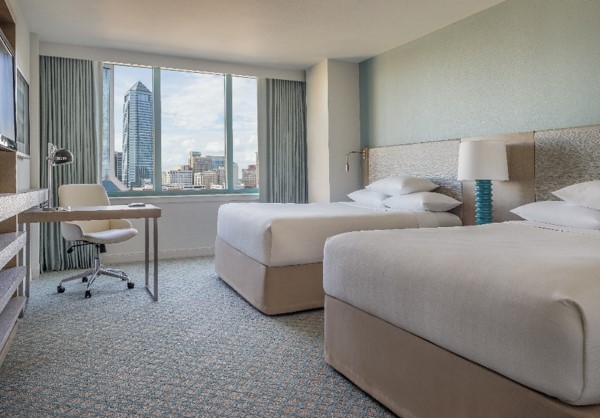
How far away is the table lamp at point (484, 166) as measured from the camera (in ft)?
10.6

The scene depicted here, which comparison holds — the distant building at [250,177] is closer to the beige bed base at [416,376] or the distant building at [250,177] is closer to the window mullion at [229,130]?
the window mullion at [229,130]

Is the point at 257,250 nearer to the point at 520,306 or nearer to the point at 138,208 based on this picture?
the point at 138,208

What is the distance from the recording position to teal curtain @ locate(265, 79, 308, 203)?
554 cm

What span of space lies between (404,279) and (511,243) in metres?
0.64

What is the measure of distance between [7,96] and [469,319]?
112 inches

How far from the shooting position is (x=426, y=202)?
3629mm

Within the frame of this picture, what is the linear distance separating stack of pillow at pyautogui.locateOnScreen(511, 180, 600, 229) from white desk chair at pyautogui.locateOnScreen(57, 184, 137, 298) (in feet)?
10.2

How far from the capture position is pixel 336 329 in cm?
202

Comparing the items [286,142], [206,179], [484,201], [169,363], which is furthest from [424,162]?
[169,363]

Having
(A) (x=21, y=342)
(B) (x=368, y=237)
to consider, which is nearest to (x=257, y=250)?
(B) (x=368, y=237)

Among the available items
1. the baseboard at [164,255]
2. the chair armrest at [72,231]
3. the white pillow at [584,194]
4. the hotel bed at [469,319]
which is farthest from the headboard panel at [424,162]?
the chair armrest at [72,231]

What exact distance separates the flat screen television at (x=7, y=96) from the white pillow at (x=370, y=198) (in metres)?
2.85

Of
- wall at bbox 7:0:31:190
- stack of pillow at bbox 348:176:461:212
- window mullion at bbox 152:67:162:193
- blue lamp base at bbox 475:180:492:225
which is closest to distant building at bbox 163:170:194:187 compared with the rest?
window mullion at bbox 152:67:162:193

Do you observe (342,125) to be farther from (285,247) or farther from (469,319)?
(469,319)
